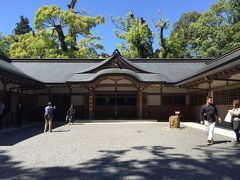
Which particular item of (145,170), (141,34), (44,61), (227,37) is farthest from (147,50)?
(145,170)

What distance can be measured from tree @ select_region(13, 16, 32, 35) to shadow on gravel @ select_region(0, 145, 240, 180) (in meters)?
47.5

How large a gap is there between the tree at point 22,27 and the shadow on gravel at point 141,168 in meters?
47.5

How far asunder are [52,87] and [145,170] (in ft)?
55.4

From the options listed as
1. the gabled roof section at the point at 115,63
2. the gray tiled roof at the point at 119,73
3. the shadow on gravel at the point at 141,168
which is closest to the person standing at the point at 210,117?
the shadow on gravel at the point at 141,168

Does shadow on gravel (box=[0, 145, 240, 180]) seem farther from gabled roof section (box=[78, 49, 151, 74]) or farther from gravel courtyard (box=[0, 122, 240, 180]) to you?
gabled roof section (box=[78, 49, 151, 74])

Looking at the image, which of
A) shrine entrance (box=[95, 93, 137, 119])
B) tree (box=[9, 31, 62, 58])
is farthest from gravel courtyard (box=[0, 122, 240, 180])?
tree (box=[9, 31, 62, 58])

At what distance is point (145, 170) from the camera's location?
6.00m

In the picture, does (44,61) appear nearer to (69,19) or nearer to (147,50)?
(69,19)

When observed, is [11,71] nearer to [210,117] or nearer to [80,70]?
→ [80,70]

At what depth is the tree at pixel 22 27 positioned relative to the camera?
51188mm

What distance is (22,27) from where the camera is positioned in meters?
51.7

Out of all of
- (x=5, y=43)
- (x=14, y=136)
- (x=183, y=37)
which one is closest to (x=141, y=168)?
(x=14, y=136)

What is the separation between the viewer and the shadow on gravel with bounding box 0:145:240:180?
18.1ft

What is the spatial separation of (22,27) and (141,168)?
51079mm
